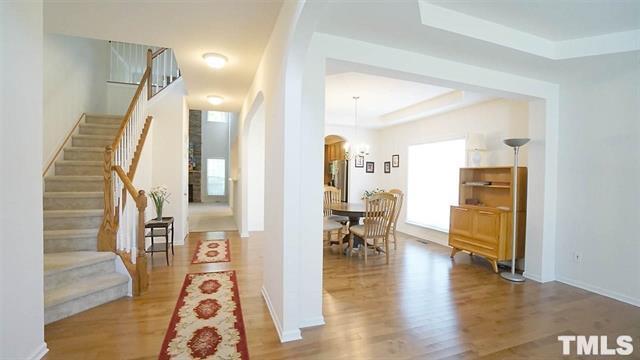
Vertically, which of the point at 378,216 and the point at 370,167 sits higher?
the point at 370,167

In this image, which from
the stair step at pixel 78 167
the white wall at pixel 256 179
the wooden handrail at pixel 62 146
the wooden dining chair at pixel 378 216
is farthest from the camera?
the white wall at pixel 256 179

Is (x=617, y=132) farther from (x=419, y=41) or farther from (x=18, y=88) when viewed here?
(x=18, y=88)

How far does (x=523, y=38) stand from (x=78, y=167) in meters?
5.59

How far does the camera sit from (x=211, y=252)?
4.53 m

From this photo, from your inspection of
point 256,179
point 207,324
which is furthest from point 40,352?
point 256,179

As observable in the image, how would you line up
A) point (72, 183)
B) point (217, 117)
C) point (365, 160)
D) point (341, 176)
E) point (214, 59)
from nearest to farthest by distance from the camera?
point (214, 59) < point (72, 183) < point (365, 160) < point (341, 176) < point (217, 117)

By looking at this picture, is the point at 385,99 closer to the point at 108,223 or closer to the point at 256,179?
the point at 256,179

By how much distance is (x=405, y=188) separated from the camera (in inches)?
250

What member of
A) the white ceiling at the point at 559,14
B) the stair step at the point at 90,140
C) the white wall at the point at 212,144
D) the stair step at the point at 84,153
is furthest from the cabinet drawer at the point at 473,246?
the white wall at the point at 212,144

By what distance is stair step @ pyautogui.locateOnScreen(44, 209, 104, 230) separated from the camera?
3.17 m

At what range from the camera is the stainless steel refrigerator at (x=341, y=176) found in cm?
712

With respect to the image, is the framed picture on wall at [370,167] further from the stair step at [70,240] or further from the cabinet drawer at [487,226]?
the stair step at [70,240]

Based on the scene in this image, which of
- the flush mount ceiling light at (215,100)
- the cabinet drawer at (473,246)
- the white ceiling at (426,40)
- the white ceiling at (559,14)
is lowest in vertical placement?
the cabinet drawer at (473,246)

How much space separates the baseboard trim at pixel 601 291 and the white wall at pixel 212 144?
11.9 metres
